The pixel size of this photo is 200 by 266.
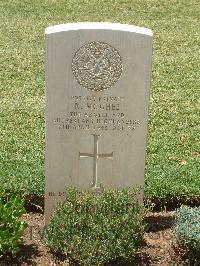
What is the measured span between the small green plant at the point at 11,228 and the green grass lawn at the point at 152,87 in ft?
2.74

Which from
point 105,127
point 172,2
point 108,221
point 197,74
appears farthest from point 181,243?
point 172,2

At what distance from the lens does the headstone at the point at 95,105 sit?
4.89 metres

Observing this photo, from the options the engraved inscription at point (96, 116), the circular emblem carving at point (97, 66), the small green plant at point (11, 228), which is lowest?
the small green plant at point (11, 228)

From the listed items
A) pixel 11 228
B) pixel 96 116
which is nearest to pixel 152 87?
pixel 96 116

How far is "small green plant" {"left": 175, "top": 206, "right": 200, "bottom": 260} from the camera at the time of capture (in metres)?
4.89

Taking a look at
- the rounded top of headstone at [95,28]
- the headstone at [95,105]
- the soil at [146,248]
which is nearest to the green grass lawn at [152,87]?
the soil at [146,248]

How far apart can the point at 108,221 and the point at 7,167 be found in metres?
1.75

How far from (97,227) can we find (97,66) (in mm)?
1263

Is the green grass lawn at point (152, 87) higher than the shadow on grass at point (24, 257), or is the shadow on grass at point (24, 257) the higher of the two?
the green grass lawn at point (152, 87)

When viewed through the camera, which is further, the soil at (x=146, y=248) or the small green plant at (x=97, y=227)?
the soil at (x=146, y=248)

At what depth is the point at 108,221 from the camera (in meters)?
4.90

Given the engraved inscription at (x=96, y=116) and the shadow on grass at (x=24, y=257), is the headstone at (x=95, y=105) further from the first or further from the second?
the shadow on grass at (x=24, y=257)

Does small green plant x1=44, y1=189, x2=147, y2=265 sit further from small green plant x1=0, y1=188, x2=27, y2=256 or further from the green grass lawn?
the green grass lawn

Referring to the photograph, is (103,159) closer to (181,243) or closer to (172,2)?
(181,243)
